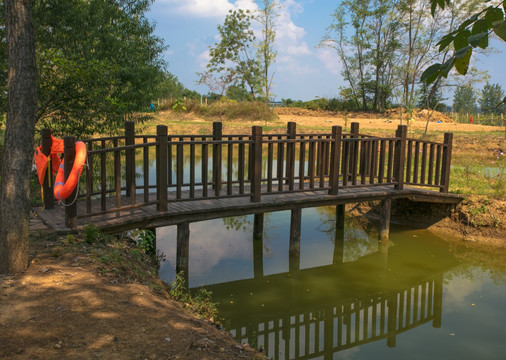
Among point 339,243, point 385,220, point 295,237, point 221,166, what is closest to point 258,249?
point 295,237

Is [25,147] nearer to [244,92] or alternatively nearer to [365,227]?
[365,227]

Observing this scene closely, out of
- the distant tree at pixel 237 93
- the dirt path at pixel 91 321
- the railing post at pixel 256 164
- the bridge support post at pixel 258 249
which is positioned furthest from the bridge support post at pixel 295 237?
the distant tree at pixel 237 93

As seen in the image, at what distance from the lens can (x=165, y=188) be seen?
6.84 meters

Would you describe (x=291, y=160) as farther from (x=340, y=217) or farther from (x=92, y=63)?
(x=92, y=63)

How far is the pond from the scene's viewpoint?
5641 millimetres

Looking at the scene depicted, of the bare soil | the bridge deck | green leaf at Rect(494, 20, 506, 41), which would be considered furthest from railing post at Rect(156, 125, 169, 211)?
green leaf at Rect(494, 20, 506, 41)

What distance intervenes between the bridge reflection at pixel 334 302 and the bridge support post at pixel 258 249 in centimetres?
2

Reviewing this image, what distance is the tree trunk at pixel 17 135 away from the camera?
4.42 meters

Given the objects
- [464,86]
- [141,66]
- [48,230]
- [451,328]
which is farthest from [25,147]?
[464,86]

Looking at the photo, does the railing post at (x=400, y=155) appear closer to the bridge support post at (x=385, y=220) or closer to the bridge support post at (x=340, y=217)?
the bridge support post at (x=385, y=220)

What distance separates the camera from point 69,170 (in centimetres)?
564

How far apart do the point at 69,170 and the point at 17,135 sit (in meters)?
1.18

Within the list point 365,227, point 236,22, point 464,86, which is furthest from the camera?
point 236,22

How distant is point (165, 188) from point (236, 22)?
32083 mm
